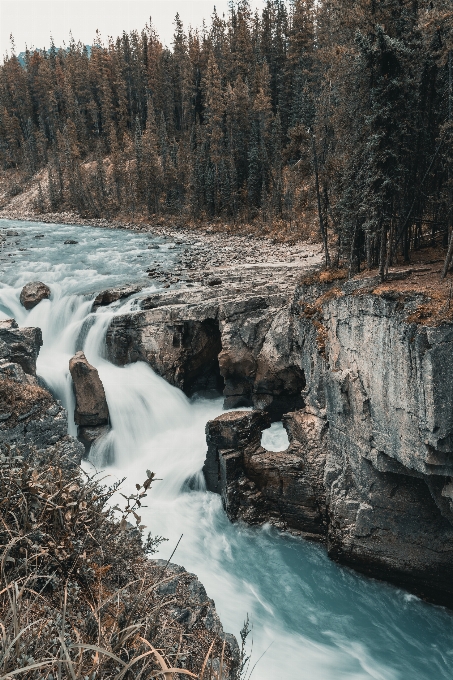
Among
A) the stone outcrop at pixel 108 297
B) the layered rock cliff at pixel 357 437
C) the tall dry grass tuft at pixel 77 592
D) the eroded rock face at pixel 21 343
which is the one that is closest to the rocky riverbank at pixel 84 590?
the tall dry grass tuft at pixel 77 592

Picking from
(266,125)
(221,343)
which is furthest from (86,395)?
(266,125)

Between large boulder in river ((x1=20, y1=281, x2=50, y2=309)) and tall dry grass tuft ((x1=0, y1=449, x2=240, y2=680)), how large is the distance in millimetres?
21078

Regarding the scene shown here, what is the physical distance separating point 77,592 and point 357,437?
1021 cm

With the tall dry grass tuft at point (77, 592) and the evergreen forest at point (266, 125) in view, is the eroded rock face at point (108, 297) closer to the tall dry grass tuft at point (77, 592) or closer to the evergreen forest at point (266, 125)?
the evergreen forest at point (266, 125)

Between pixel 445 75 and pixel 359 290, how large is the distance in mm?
6961

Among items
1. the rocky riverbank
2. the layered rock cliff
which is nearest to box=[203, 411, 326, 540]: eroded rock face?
the layered rock cliff

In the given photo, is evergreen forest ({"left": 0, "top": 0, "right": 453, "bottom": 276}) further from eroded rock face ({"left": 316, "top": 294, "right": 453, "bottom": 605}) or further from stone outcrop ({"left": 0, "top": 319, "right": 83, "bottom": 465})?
Result: stone outcrop ({"left": 0, "top": 319, "right": 83, "bottom": 465})

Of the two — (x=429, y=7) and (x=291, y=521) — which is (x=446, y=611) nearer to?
→ (x=291, y=521)

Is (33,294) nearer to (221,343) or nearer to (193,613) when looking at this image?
(221,343)

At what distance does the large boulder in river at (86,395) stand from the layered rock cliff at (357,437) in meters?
4.73

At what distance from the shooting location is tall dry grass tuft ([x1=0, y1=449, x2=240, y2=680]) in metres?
2.69

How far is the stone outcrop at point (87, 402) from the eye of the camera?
53.9 feet

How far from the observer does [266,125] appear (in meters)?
54.2

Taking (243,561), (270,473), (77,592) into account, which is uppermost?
(77,592)
